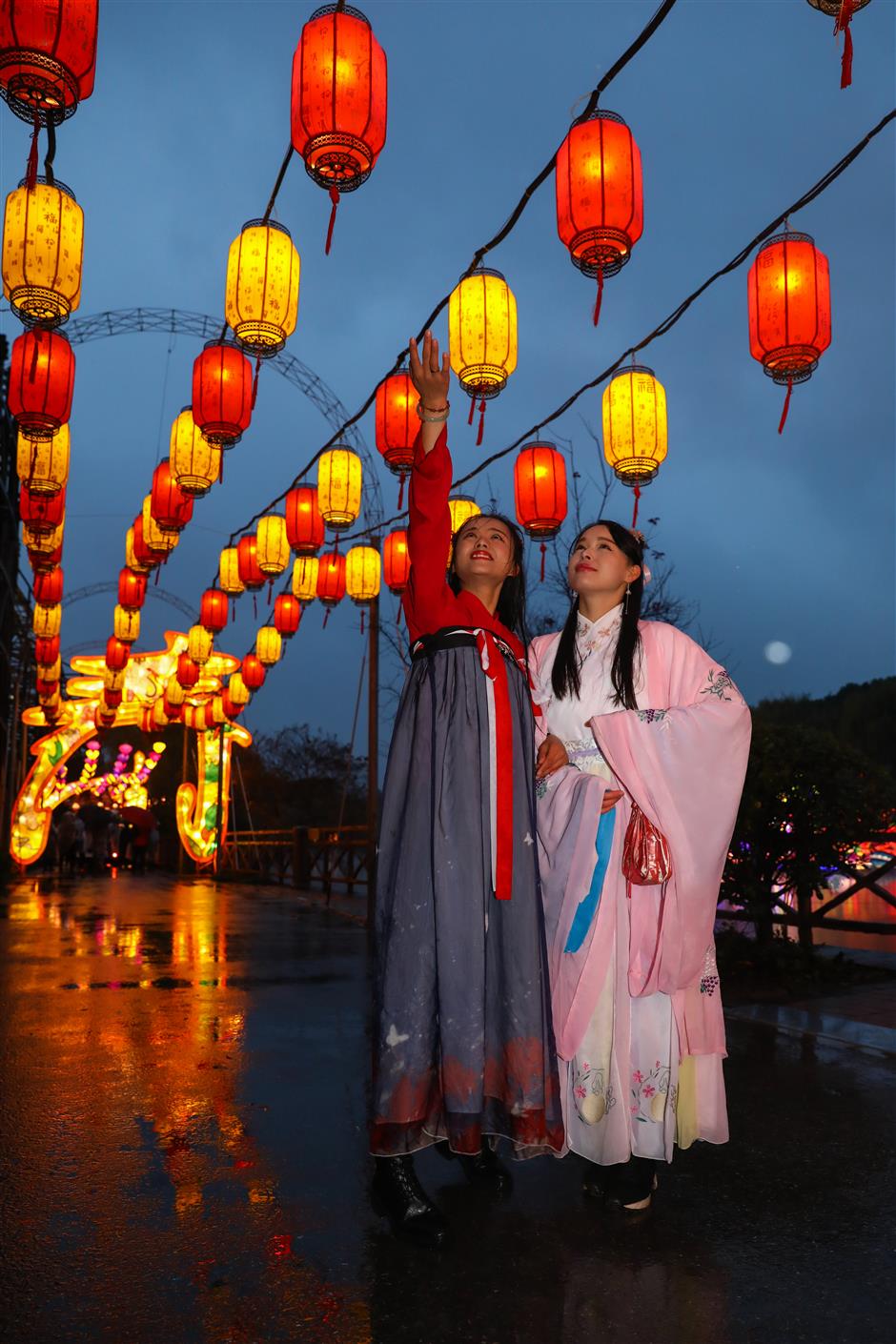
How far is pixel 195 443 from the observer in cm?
959

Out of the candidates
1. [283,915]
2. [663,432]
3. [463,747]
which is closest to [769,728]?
[663,432]

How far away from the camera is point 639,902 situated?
2.73 metres

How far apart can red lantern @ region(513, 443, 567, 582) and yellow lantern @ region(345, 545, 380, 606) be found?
392 centimetres

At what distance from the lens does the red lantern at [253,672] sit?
727 inches

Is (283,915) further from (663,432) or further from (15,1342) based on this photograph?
(15,1342)

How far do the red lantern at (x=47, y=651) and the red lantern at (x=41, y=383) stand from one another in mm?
11024

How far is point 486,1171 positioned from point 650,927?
853 millimetres

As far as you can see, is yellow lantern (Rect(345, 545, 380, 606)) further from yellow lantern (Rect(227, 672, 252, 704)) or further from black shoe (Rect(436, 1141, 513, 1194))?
black shoe (Rect(436, 1141, 513, 1194))

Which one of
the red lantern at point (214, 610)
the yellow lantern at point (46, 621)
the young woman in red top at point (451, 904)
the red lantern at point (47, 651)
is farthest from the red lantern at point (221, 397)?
the red lantern at point (47, 651)

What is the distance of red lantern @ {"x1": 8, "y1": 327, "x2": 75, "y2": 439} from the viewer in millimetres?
7703

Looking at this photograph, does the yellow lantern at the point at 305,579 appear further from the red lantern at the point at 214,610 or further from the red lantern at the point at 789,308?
the red lantern at the point at 789,308

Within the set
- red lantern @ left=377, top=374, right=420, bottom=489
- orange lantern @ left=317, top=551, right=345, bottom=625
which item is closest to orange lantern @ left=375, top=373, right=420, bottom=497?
red lantern @ left=377, top=374, right=420, bottom=489

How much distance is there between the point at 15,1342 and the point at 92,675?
920 inches

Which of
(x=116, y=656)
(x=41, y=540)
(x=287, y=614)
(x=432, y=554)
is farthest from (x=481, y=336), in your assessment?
(x=116, y=656)
